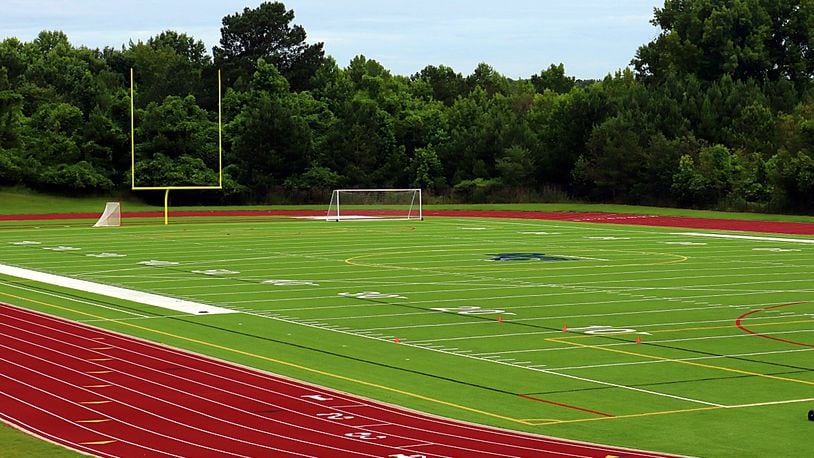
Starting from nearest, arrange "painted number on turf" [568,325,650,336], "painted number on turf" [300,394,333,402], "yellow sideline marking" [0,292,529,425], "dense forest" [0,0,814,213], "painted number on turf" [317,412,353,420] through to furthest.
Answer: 1. "painted number on turf" [317,412,353,420]
2. "yellow sideline marking" [0,292,529,425]
3. "painted number on turf" [300,394,333,402]
4. "painted number on turf" [568,325,650,336]
5. "dense forest" [0,0,814,213]

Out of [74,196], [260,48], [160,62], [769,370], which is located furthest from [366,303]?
[160,62]

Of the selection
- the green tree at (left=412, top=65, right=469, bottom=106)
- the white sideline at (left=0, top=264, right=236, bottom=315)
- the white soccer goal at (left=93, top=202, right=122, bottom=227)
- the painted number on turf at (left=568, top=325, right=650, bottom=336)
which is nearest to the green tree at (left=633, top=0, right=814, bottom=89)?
the green tree at (left=412, top=65, right=469, bottom=106)

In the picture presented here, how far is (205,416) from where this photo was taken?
1650cm

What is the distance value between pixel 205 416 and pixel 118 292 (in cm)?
1666

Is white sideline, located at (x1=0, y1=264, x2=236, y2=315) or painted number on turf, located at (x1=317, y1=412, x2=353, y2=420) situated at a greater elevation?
painted number on turf, located at (x1=317, y1=412, x2=353, y2=420)

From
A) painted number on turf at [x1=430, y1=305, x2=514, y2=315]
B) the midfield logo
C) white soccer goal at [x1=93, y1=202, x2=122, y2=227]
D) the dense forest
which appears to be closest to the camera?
painted number on turf at [x1=430, y1=305, x2=514, y2=315]

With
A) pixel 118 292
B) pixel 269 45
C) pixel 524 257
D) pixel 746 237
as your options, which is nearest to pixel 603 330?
pixel 118 292

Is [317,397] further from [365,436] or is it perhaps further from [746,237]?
[746,237]

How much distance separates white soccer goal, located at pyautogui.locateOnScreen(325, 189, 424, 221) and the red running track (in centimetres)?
5073

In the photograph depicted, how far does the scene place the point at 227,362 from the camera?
21.2m

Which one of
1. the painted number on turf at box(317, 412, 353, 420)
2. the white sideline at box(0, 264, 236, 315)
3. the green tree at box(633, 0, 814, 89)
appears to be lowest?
the white sideline at box(0, 264, 236, 315)

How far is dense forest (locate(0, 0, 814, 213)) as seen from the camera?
8531 cm

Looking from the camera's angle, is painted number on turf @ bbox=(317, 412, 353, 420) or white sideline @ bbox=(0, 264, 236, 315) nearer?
painted number on turf @ bbox=(317, 412, 353, 420)

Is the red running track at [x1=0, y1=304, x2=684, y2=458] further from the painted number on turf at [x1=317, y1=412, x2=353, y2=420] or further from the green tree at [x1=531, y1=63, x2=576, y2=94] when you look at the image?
the green tree at [x1=531, y1=63, x2=576, y2=94]
